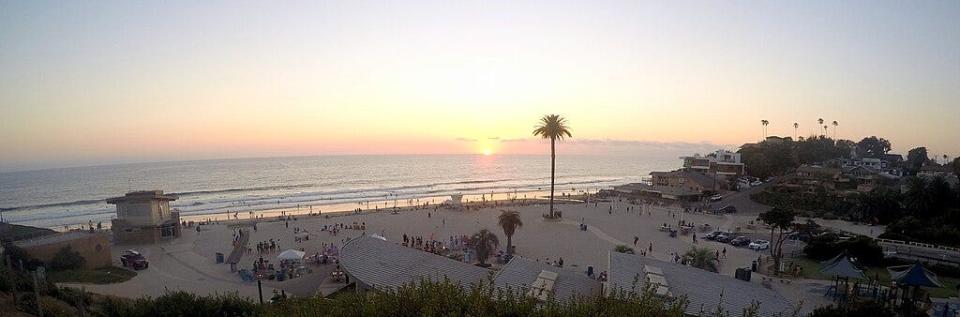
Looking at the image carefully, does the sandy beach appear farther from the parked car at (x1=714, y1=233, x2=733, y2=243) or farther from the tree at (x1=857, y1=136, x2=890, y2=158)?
the tree at (x1=857, y1=136, x2=890, y2=158)

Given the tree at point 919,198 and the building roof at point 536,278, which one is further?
the tree at point 919,198

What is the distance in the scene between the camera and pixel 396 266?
17.8 m

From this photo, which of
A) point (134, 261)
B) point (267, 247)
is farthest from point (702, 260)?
point (134, 261)

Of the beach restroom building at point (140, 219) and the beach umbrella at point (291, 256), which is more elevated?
the beach restroom building at point (140, 219)

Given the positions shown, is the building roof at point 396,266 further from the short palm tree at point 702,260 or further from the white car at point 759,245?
the white car at point 759,245

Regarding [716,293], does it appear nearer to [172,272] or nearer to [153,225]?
[172,272]

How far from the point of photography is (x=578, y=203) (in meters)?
55.6

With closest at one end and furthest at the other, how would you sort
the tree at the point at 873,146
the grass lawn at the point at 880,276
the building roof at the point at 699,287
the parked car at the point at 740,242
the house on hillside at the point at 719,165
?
1. the building roof at the point at 699,287
2. the grass lawn at the point at 880,276
3. the parked car at the point at 740,242
4. the house on hillside at the point at 719,165
5. the tree at the point at 873,146

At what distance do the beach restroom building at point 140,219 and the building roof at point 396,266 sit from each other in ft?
69.0

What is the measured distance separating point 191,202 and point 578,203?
51.8 meters

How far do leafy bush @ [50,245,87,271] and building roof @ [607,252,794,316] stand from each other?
26.8 meters

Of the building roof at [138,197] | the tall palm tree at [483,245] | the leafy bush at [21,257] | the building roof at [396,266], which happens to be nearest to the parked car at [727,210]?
the tall palm tree at [483,245]

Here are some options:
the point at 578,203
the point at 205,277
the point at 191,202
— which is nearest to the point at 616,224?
the point at 578,203

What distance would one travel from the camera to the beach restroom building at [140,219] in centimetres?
3200
